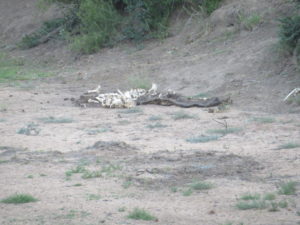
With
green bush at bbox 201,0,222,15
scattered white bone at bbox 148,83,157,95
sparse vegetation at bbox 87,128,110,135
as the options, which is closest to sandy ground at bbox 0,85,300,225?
sparse vegetation at bbox 87,128,110,135

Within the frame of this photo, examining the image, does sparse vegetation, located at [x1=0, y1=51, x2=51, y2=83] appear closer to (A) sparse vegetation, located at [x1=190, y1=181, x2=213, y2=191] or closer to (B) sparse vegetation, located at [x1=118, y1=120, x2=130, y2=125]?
(B) sparse vegetation, located at [x1=118, y1=120, x2=130, y2=125]

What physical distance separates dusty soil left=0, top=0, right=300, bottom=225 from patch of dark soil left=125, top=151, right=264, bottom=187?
13 mm

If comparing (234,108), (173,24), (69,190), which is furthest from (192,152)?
(173,24)

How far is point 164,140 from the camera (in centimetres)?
991

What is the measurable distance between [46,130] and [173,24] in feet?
35.3

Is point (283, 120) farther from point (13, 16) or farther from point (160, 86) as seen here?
point (13, 16)

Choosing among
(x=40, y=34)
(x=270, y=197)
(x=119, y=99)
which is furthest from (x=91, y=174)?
(x=40, y=34)

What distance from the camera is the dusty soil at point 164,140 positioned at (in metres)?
6.20

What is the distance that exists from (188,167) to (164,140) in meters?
2.16

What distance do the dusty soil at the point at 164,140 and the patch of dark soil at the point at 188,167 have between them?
13 millimetres

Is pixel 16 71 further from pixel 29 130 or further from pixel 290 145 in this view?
pixel 290 145

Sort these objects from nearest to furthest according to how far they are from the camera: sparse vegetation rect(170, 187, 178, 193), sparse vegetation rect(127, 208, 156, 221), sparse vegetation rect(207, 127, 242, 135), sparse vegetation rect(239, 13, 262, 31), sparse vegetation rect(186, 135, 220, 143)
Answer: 1. sparse vegetation rect(127, 208, 156, 221)
2. sparse vegetation rect(170, 187, 178, 193)
3. sparse vegetation rect(186, 135, 220, 143)
4. sparse vegetation rect(207, 127, 242, 135)
5. sparse vegetation rect(239, 13, 262, 31)

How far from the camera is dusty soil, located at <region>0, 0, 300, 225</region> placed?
6.20 m

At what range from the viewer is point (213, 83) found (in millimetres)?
15172
